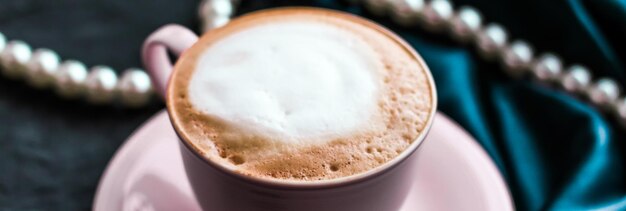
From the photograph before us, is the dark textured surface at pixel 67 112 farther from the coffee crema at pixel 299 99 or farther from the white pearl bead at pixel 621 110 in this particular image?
the white pearl bead at pixel 621 110

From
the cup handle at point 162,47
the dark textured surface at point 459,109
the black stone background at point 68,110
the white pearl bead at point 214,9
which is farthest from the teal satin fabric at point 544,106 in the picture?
the cup handle at point 162,47

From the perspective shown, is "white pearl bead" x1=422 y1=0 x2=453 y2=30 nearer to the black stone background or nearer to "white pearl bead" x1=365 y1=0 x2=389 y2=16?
"white pearl bead" x1=365 y1=0 x2=389 y2=16

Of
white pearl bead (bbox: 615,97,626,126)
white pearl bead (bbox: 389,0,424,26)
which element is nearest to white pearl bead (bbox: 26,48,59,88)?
white pearl bead (bbox: 389,0,424,26)

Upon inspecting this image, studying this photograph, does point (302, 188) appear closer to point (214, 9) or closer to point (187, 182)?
point (187, 182)

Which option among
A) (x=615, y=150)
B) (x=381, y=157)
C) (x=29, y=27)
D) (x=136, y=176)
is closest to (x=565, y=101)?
(x=615, y=150)

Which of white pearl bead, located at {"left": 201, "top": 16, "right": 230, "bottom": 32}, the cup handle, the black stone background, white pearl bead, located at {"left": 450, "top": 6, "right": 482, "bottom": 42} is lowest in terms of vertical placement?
the black stone background

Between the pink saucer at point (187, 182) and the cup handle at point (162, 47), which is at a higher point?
the cup handle at point (162, 47)
